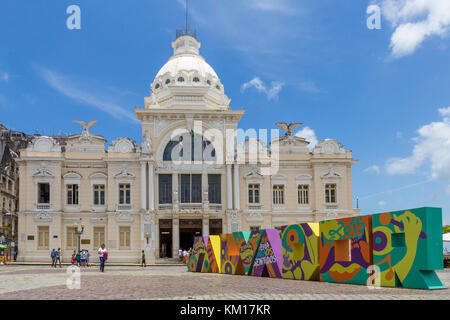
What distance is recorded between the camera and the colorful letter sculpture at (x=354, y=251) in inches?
608

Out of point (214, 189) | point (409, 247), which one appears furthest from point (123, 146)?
point (409, 247)

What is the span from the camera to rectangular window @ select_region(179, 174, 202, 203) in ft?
155

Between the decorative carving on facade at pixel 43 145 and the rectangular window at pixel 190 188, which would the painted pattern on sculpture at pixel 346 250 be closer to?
the rectangular window at pixel 190 188

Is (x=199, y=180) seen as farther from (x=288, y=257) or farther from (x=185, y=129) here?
(x=288, y=257)

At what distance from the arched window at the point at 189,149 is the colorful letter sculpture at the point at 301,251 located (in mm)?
26313

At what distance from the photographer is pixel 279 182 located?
1895 inches

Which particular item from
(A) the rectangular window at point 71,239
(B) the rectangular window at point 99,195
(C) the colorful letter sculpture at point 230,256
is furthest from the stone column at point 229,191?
(C) the colorful letter sculpture at point 230,256

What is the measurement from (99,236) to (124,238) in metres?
2.14

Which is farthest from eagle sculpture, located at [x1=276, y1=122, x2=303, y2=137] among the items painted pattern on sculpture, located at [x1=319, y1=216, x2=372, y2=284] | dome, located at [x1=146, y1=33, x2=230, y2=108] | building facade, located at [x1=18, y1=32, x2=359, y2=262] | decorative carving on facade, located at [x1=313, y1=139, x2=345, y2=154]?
painted pattern on sculpture, located at [x1=319, y1=216, x2=372, y2=284]

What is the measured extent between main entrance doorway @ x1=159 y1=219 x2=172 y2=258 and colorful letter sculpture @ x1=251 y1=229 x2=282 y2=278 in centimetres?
2390

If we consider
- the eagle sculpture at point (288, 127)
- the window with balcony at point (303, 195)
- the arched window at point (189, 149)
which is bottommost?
the window with balcony at point (303, 195)

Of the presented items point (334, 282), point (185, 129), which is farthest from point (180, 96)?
point (334, 282)
